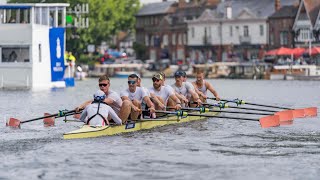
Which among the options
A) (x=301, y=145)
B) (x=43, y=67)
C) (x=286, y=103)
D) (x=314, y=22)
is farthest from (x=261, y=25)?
(x=301, y=145)

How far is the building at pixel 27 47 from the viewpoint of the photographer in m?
60.9

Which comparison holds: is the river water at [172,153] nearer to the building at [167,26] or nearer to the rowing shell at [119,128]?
the rowing shell at [119,128]

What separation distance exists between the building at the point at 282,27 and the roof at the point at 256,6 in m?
2.08

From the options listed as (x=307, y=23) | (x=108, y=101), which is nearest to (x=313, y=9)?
(x=307, y=23)

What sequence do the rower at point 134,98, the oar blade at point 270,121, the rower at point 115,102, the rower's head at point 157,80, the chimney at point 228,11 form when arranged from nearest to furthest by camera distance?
the rower at point 115,102 < the rower at point 134,98 < the oar blade at point 270,121 < the rower's head at point 157,80 < the chimney at point 228,11

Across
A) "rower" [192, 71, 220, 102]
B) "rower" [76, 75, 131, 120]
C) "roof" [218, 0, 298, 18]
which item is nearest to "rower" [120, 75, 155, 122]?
"rower" [76, 75, 131, 120]

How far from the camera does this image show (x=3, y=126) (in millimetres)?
33344

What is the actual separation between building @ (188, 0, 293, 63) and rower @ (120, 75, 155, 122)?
8900 centimetres

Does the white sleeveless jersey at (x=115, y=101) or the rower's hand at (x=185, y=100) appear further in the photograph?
the rower's hand at (x=185, y=100)

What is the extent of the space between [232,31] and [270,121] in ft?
320

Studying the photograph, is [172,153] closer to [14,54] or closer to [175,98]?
[175,98]

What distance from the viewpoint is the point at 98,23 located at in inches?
4961

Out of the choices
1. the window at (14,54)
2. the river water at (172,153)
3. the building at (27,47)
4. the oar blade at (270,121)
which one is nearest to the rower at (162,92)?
the river water at (172,153)

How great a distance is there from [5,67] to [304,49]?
2165 inches
